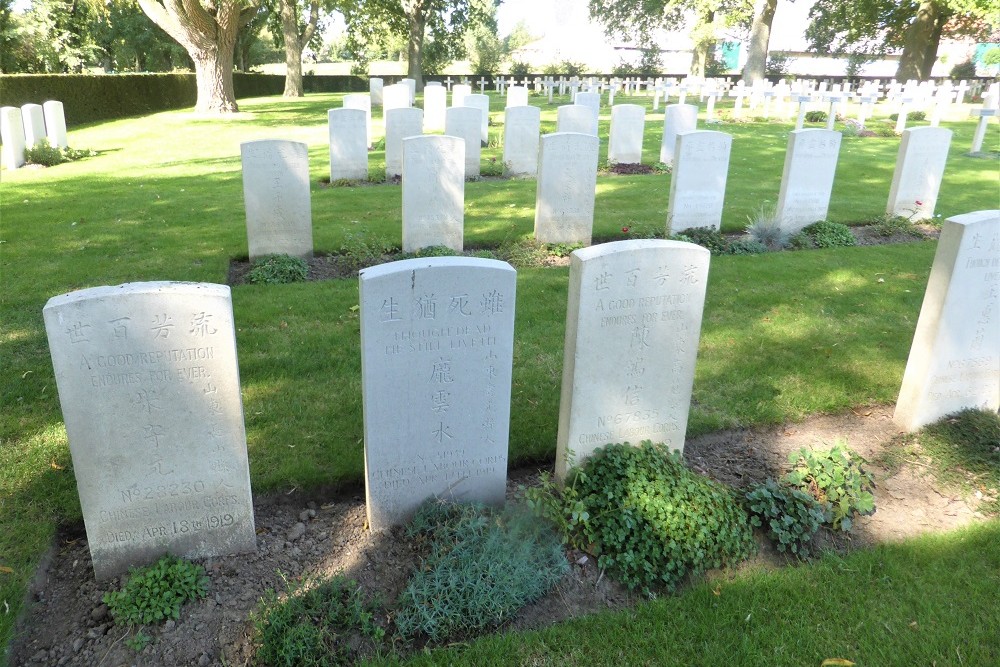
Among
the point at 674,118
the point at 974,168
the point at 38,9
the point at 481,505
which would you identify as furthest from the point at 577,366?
the point at 38,9

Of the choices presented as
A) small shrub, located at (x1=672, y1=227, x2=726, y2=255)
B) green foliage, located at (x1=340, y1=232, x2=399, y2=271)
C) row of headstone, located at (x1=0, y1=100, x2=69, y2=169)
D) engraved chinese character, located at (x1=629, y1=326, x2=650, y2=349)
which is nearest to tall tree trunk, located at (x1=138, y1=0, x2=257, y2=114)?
row of headstone, located at (x1=0, y1=100, x2=69, y2=169)

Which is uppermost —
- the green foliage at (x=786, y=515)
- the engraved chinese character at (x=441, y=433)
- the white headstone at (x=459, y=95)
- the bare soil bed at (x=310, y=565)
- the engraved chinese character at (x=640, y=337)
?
the white headstone at (x=459, y=95)

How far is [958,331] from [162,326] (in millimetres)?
4630

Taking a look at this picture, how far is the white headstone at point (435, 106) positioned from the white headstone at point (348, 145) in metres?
7.46

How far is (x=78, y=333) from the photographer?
2957mm

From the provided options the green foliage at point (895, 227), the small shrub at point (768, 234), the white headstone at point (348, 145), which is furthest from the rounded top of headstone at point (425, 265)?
the white headstone at point (348, 145)

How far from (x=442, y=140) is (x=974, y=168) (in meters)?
13.1

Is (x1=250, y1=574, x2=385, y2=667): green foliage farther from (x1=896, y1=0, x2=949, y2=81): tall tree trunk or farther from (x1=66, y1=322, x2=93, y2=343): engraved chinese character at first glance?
(x1=896, y1=0, x2=949, y2=81): tall tree trunk

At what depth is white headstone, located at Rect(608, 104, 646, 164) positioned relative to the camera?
14500 millimetres

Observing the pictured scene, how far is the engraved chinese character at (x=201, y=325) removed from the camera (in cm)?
309

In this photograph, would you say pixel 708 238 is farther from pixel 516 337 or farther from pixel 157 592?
pixel 157 592

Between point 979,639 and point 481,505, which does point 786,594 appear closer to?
point 979,639

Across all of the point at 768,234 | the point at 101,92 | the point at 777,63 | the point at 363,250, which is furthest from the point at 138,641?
the point at 777,63

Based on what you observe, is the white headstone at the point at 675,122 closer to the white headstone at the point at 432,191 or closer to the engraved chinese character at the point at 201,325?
the white headstone at the point at 432,191
